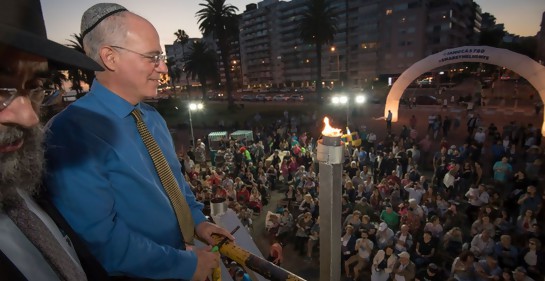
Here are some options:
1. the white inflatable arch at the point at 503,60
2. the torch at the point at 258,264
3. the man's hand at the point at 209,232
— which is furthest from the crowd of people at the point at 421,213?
the torch at the point at 258,264

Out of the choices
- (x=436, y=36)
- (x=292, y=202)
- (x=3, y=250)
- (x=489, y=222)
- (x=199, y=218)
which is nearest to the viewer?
(x=3, y=250)

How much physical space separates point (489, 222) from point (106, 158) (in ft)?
29.8

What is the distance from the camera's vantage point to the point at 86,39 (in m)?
1.81

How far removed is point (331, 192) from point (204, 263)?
1.26m

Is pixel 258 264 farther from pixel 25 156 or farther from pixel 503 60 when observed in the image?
pixel 503 60

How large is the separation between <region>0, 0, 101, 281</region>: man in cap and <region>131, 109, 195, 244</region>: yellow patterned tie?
615mm

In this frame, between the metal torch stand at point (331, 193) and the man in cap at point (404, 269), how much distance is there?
4.77 m

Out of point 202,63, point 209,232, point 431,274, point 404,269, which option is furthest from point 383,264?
point 202,63

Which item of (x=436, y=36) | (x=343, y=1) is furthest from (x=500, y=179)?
(x=343, y=1)

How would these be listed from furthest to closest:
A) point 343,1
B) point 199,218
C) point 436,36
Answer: point 343,1 → point 436,36 → point 199,218

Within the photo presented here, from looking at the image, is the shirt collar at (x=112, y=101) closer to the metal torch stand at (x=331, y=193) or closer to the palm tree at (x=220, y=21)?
the metal torch stand at (x=331, y=193)

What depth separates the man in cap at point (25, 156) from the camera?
936 millimetres

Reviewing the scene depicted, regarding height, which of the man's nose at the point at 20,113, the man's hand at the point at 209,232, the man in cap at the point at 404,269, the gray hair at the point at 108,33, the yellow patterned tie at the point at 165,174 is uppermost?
the gray hair at the point at 108,33

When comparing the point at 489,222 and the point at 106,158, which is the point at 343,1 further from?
the point at 106,158
